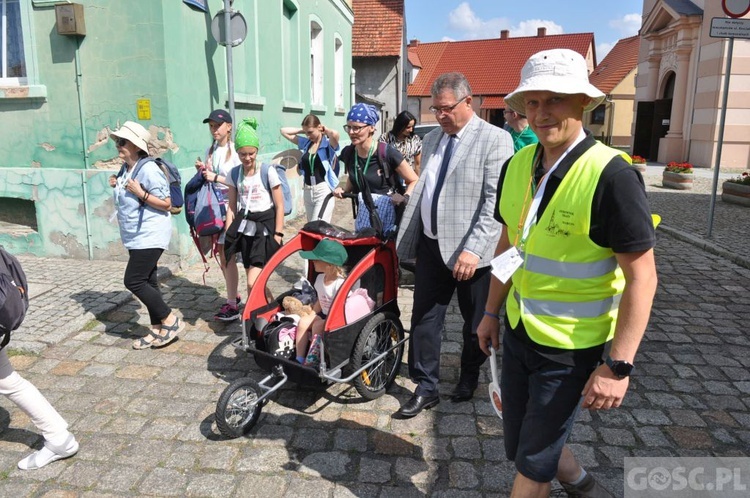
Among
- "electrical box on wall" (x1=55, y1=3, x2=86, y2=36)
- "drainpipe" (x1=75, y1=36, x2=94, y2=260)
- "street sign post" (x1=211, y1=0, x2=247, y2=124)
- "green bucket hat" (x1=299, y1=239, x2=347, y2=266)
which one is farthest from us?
"street sign post" (x1=211, y1=0, x2=247, y2=124)

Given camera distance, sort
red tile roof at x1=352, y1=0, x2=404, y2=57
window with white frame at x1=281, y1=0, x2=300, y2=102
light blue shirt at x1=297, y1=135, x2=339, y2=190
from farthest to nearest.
Result: red tile roof at x1=352, y1=0, x2=404, y2=57 < window with white frame at x1=281, y1=0, x2=300, y2=102 < light blue shirt at x1=297, y1=135, x2=339, y2=190

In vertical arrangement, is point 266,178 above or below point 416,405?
above

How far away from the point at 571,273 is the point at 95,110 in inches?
258

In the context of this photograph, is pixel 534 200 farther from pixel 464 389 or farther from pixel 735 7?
pixel 735 7

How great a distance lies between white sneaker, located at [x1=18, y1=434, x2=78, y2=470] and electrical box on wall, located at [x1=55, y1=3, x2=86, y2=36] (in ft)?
16.8

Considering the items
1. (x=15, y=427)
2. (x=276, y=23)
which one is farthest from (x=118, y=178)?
(x=276, y=23)

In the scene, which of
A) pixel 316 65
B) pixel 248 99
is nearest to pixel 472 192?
pixel 248 99

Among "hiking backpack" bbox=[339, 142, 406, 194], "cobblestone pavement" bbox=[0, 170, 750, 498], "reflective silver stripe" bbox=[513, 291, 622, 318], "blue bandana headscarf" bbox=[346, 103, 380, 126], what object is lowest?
"cobblestone pavement" bbox=[0, 170, 750, 498]

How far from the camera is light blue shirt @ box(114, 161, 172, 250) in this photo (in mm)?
4578

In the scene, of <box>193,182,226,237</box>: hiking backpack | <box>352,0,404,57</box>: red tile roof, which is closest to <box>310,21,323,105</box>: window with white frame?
<box>193,182,226,237</box>: hiking backpack

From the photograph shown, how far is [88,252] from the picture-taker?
288 inches

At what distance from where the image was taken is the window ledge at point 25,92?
6.95 meters

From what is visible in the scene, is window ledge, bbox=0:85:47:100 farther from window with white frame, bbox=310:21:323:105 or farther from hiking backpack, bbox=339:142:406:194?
window with white frame, bbox=310:21:323:105

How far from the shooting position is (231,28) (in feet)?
Answer: 23.8
